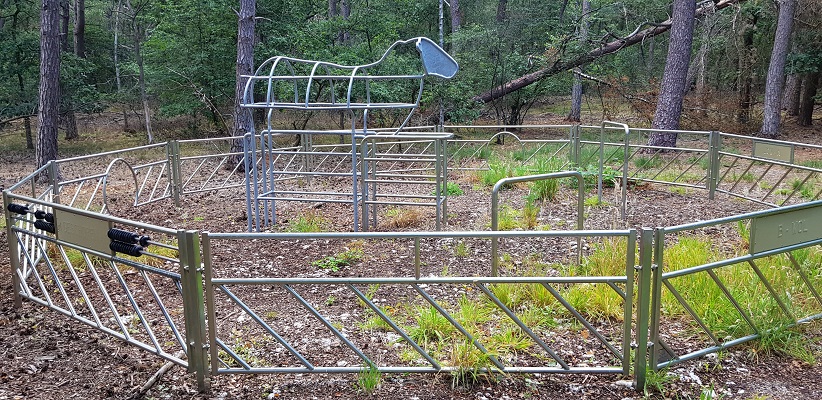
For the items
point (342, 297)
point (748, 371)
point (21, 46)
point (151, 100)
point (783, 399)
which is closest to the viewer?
point (783, 399)

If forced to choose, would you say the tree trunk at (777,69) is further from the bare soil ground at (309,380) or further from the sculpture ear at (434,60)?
the bare soil ground at (309,380)

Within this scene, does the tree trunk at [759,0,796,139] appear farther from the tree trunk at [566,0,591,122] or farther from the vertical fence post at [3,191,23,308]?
the vertical fence post at [3,191,23,308]

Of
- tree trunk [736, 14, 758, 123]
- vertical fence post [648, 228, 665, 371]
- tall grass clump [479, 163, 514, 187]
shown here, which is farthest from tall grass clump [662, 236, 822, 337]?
tree trunk [736, 14, 758, 123]

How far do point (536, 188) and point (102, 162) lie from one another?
37.2ft

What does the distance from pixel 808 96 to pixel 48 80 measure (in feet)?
66.0

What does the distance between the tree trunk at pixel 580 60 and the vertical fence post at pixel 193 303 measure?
14013 mm

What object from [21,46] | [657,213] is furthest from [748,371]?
[21,46]

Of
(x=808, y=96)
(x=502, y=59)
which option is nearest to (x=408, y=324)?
(x=502, y=59)

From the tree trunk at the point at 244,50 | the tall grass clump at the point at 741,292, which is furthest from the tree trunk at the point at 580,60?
the tall grass clump at the point at 741,292

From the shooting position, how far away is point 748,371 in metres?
3.60

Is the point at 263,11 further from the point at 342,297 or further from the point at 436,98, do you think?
the point at 342,297

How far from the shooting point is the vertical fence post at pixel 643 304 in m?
3.14

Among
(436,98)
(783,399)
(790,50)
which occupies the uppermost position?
(790,50)

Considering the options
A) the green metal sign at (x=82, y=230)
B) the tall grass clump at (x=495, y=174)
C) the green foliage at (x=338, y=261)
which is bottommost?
the green foliage at (x=338, y=261)
